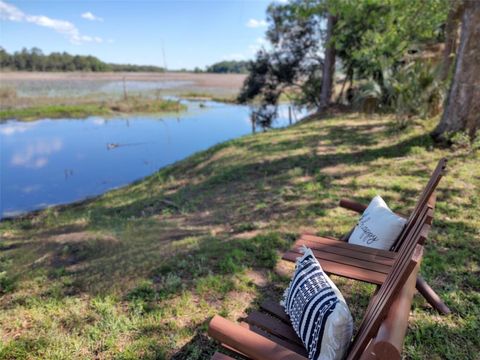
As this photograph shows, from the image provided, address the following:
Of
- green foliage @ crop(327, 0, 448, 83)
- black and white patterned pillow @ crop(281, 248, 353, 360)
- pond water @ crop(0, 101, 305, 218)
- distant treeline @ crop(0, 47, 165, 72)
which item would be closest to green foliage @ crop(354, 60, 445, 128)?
green foliage @ crop(327, 0, 448, 83)

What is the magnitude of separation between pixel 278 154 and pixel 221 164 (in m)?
1.51

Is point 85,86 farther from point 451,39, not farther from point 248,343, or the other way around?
point 248,343

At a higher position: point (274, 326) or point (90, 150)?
point (274, 326)

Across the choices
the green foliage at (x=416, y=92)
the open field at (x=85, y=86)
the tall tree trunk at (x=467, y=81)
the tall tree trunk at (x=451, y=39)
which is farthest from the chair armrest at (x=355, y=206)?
the open field at (x=85, y=86)

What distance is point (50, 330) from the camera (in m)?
2.47

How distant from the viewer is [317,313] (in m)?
1.57

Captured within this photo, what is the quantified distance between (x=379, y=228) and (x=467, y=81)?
4.36 metres

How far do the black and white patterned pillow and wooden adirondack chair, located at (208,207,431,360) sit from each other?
60mm

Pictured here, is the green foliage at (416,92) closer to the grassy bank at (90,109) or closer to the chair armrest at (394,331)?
the chair armrest at (394,331)

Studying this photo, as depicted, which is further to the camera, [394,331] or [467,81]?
[467,81]

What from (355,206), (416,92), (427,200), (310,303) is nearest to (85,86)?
(416,92)

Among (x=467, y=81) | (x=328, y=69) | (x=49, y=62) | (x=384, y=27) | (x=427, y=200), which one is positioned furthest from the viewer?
(x=49, y=62)

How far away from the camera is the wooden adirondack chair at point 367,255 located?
2040mm

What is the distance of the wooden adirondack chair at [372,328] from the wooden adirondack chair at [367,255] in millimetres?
346
